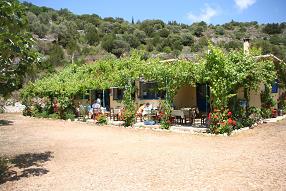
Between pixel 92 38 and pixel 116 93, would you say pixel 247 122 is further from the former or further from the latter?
pixel 92 38

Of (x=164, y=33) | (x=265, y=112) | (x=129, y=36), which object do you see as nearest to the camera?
(x=265, y=112)

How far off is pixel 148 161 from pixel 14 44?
4.68 m

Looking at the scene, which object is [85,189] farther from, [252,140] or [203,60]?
[203,60]

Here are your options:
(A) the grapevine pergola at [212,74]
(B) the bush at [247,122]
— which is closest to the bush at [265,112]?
(A) the grapevine pergola at [212,74]

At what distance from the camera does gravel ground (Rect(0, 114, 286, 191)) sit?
26.5ft

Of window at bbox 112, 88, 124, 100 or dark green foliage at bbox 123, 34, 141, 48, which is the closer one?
window at bbox 112, 88, 124, 100

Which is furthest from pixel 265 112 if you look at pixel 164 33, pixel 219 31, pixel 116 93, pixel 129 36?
pixel 219 31

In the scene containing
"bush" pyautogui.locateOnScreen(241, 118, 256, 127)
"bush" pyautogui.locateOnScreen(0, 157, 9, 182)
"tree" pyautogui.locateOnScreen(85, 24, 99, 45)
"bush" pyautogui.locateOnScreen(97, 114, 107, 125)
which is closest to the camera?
"bush" pyautogui.locateOnScreen(0, 157, 9, 182)

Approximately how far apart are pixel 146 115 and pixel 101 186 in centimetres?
1318

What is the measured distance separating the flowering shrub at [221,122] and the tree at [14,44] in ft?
27.2

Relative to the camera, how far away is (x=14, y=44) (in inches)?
352

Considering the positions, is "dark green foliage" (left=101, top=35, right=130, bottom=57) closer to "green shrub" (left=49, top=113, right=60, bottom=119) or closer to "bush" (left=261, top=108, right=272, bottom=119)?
"green shrub" (left=49, top=113, right=60, bottom=119)

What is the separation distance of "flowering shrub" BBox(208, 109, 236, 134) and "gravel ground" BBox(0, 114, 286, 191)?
64 cm

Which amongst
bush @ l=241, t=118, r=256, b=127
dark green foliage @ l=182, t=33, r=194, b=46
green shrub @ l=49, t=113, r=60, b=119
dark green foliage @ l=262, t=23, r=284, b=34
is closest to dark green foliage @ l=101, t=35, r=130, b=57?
dark green foliage @ l=182, t=33, r=194, b=46
